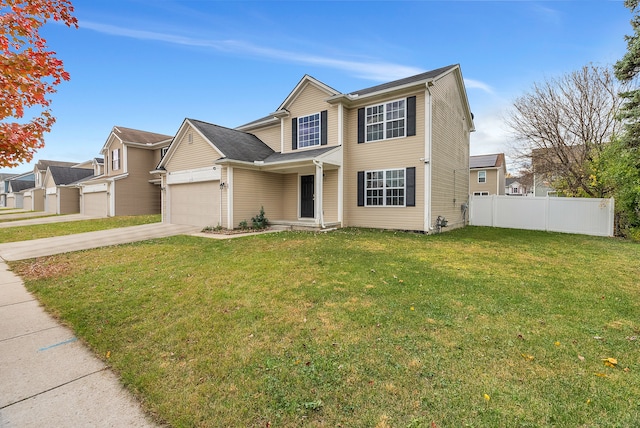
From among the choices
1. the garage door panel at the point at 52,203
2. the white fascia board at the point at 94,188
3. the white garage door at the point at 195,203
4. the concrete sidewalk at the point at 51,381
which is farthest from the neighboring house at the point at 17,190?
the concrete sidewalk at the point at 51,381

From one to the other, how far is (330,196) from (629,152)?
35.0 feet

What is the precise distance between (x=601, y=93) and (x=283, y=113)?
1680cm

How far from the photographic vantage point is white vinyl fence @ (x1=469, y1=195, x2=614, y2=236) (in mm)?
12587

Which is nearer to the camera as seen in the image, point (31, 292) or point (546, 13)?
point (31, 292)

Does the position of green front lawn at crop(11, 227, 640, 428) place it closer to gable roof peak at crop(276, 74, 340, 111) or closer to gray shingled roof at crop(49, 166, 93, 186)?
gable roof peak at crop(276, 74, 340, 111)

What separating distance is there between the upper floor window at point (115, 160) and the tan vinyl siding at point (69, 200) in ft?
23.0

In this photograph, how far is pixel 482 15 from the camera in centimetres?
1227

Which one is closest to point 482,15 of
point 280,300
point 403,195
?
point 403,195

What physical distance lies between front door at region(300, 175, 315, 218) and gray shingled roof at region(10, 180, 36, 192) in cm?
5671

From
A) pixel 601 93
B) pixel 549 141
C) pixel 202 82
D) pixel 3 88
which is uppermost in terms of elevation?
pixel 202 82

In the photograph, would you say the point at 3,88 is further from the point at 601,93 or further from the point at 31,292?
the point at 601,93

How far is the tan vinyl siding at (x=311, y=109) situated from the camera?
13.3 m

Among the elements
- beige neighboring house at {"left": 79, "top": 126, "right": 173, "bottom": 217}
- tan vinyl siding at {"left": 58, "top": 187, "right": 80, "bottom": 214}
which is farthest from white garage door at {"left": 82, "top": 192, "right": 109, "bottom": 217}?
tan vinyl siding at {"left": 58, "top": 187, "right": 80, "bottom": 214}

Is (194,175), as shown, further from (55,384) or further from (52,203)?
(52,203)
